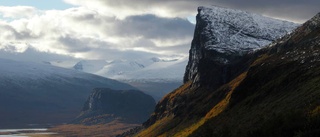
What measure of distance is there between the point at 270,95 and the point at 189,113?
63.4 metres

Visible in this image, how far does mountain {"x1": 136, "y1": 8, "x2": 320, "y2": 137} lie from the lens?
5153cm

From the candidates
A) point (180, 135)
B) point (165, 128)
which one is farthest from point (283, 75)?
point (165, 128)

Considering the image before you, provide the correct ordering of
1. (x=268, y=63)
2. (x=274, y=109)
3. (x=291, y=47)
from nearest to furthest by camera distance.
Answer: (x=274, y=109)
(x=268, y=63)
(x=291, y=47)

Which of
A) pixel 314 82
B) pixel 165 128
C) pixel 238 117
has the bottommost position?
pixel 165 128

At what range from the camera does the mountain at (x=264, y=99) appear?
51.5 metres

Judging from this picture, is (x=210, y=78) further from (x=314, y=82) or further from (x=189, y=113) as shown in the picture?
(x=314, y=82)

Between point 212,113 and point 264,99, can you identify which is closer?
point 264,99

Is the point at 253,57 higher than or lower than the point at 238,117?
higher

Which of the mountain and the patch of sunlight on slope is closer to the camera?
the mountain

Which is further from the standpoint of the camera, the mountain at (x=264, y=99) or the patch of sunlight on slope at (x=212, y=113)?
the patch of sunlight on slope at (x=212, y=113)

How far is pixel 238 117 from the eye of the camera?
89.4 m

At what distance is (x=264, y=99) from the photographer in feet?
300

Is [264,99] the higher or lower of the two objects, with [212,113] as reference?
higher

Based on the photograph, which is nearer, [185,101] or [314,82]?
[314,82]
